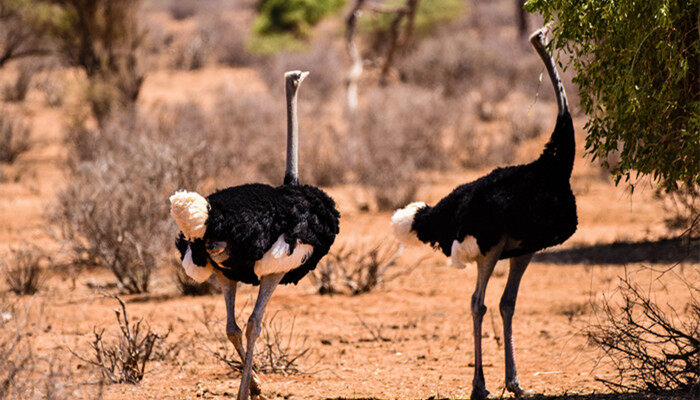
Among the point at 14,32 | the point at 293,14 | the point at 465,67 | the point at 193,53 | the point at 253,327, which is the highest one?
the point at 293,14

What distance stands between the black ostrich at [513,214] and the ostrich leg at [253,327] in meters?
0.99

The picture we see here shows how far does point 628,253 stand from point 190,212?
5.93 metres

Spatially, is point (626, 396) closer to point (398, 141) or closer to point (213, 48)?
point (398, 141)

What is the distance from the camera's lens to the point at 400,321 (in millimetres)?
7273

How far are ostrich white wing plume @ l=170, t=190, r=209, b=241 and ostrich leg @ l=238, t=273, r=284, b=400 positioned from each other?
20.5 inches

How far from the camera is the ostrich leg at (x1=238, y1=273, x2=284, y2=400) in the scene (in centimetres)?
451

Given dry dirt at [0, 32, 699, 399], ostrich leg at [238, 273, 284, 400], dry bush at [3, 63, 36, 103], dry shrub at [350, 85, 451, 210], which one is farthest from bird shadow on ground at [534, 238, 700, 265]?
dry bush at [3, 63, 36, 103]

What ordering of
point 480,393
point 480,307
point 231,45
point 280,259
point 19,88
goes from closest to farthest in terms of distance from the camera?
1. point 280,259
2. point 480,393
3. point 480,307
4. point 19,88
5. point 231,45

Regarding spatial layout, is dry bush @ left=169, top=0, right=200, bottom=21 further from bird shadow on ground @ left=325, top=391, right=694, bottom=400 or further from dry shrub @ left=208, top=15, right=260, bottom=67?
bird shadow on ground @ left=325, top=391, right=694, bottom=400

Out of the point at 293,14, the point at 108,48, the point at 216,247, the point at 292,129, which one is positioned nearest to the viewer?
the point at 216,247

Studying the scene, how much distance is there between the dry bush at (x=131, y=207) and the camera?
8.19 meters

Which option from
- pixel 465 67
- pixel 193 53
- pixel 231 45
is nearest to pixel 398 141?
pixel 465 67

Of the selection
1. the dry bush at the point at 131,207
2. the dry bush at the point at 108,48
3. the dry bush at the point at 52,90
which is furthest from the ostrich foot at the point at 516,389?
the dry bush at the point at 52,90

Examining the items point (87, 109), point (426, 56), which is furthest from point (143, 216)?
point (426, 56)
